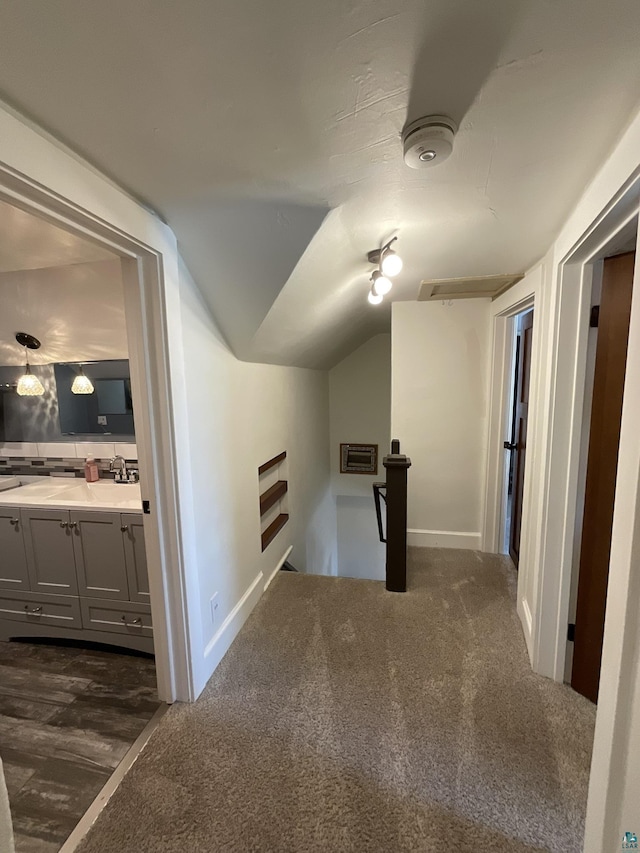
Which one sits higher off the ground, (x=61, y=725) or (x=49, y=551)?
(x=49, y=551)

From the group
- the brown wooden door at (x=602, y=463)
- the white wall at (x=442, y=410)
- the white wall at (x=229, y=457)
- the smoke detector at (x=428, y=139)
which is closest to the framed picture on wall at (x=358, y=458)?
the white wall at (x=229, y=457)

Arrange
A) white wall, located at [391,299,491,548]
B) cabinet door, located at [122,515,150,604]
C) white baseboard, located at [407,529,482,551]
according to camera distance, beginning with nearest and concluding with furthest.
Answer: cabinet door, located at [122,515,150,604], white wall, located at [391,299,491,548], white baseboard, located at [407,529,482,551]

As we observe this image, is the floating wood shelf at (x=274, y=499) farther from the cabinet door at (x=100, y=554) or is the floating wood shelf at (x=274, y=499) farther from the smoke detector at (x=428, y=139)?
the smoke detector at (x=428, y=139)

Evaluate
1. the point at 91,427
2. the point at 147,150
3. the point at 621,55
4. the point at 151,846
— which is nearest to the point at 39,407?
the point at 91,427

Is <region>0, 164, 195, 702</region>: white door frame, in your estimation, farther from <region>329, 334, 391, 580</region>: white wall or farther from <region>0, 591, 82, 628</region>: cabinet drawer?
<region>329, 334, 391, 580</region>: white wall

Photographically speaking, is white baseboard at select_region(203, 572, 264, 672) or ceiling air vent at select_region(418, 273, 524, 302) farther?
ceiling air vent at select_region(418, 273, 524, 302)

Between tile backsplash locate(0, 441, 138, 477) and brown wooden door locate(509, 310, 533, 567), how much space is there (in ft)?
8.92

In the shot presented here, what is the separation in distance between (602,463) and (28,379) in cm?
327

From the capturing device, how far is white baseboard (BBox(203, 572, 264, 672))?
1.81 metres

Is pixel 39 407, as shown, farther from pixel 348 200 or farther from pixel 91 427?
pixel 348 200

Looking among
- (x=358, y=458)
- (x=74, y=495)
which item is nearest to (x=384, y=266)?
(x=74, y=495)

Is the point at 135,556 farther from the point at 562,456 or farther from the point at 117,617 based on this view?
the point at 562,456

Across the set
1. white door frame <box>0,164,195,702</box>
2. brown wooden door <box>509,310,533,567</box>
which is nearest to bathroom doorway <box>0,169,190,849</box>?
white door frame <box>0,164,195,702</box>

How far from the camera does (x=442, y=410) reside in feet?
9.66
